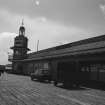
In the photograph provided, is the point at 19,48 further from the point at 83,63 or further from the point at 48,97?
the point at 48,97

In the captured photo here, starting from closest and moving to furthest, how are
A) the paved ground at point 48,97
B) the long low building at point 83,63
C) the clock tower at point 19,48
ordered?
the paved ground at point 48,97
the long low building at point 83,63
the clock tower at point 19,48

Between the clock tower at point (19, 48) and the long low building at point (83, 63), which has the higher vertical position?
the clock tower at point (19, 48)

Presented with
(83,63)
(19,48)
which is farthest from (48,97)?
(19,48)

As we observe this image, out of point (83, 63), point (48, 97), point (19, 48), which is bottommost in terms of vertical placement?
point (48, 97)

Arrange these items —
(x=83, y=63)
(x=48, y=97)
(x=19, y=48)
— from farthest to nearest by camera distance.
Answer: (x=19, y=48) < (x=83, y=63) < (x=48, y=97)

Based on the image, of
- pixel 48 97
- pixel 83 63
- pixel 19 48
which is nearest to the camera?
pixel 48 97

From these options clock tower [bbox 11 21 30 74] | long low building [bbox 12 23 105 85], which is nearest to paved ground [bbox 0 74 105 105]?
long low building [bbox 12 23 105 85]

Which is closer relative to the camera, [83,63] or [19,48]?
[83,63]

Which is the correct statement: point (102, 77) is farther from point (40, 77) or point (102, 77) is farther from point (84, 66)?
point (40, 77)

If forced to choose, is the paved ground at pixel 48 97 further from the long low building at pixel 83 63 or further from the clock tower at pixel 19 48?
the clock tower at pixel 19 48

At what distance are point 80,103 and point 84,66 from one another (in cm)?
1302

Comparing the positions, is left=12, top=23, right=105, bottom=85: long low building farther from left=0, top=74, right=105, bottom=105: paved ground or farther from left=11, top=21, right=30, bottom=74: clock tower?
left=11, top=21, right=30, bottom=74: clock tower

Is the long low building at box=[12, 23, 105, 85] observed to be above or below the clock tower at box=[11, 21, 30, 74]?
below

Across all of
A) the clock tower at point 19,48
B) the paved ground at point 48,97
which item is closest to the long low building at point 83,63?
the paved ground at point 48,97
